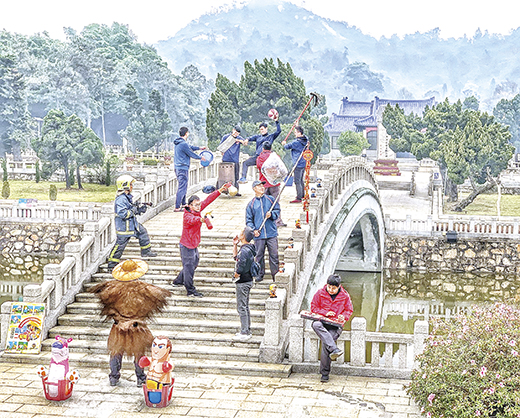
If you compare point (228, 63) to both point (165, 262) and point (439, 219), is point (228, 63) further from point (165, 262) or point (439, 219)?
point (165, 262)

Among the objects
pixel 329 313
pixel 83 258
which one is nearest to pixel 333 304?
pixel 329 313

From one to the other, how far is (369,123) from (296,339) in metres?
62.5

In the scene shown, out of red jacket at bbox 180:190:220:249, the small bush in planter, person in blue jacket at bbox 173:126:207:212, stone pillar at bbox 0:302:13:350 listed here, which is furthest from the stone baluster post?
the small bush in planter

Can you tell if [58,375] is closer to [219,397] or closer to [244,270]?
[219,397]

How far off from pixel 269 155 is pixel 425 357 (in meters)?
6.50

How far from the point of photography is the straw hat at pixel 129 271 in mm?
→ 10391

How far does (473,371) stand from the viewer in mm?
9219

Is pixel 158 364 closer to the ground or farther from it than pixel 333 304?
closer to the ground

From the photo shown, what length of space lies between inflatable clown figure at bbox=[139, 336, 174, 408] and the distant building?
5971 cm

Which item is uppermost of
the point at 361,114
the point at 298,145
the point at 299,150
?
the point at 361,114

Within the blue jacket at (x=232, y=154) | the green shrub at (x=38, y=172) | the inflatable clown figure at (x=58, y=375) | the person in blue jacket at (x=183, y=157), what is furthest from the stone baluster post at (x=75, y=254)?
the green shrub at (x=38, y=172)

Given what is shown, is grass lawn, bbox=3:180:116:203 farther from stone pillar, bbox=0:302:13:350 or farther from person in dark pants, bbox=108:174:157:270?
stone pillar, bbox=0:302:13:350

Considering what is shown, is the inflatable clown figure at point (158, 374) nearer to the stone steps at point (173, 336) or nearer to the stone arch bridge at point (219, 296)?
the stone arch bridge at point (219, 296)

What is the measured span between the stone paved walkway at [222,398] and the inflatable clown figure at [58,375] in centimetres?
12
